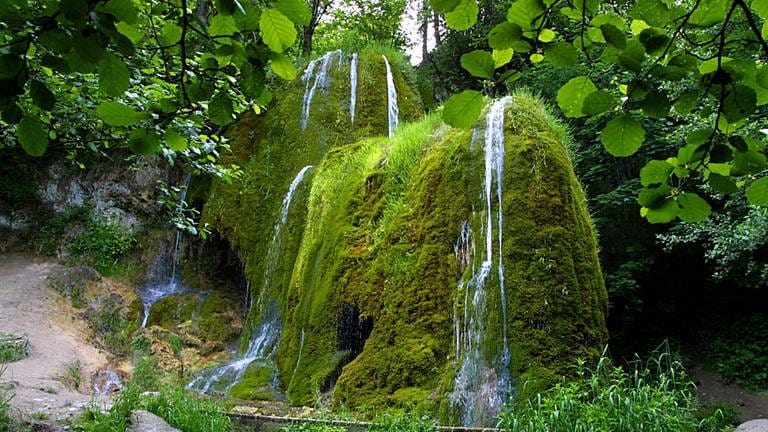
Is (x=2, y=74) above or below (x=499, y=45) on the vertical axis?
below

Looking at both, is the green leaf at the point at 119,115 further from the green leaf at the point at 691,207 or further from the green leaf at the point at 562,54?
the green leaf at the point at 691,207

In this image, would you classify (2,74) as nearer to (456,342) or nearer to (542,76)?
(456,342)

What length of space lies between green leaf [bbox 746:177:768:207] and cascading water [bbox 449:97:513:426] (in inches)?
136

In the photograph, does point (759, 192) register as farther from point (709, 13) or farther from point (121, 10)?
point (121, 10)

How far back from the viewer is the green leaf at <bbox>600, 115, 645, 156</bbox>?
3.09ft

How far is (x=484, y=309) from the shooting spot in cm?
474

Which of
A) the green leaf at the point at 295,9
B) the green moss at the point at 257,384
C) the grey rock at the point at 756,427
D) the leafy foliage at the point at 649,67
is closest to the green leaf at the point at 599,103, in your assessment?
the leafy foliage at the point at 649,67

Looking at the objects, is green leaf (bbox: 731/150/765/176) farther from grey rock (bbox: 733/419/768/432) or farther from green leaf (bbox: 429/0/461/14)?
grey rock (bbox: 733/419/768/432)

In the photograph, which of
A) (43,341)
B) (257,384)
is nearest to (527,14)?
(257,384)

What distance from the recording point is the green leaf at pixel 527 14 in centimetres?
92

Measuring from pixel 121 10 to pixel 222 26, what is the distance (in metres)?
0.23

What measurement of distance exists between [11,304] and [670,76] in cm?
1040

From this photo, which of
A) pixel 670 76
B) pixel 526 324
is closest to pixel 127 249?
pixel 526 324

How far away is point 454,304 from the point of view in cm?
491
